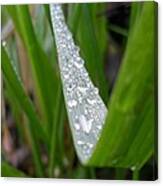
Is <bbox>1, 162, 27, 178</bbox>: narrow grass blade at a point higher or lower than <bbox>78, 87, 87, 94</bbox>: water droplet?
lower

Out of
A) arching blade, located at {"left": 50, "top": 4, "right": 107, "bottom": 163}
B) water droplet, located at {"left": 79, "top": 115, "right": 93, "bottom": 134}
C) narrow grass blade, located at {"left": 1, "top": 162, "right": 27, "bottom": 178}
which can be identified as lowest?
narrow grass blade, located at {"left": 1, "top": 162, "right": 27, "bottom": 178}

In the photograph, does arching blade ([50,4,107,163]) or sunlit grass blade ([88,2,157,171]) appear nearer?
sunlit grass blade ([88,2,157,171])

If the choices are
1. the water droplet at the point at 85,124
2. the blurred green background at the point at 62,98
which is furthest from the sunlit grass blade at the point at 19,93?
the water droplet at the point at 85,124

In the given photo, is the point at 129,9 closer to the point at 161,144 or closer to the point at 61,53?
the point at 61,53

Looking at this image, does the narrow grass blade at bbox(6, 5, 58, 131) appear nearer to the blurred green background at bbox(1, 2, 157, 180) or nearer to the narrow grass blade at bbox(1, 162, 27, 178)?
the blurred green background at bbox(1, 2, 157, 180)

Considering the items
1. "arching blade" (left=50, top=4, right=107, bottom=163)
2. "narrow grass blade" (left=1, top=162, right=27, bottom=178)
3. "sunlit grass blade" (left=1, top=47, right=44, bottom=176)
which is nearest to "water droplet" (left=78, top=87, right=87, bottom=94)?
"arching blade" (left=50, top=4, right=107, bottom=163)

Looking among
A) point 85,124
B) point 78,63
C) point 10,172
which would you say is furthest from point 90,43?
point 10,172

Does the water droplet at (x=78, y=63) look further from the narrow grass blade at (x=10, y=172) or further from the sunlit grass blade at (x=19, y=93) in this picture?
the narrow grass blade at (x=10, y=172)

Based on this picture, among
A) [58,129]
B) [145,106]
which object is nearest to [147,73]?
[145,106]
